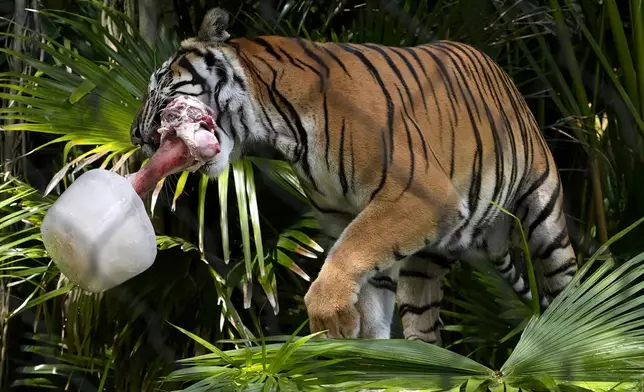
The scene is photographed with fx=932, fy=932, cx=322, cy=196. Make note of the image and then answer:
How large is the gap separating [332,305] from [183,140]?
14.0 inches

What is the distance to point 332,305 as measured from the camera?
1.45m

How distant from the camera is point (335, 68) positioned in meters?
1.63

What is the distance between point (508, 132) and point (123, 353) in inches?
41.9

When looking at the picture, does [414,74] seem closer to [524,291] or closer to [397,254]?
[397,254]

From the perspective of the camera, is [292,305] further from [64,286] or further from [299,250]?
[64,286]

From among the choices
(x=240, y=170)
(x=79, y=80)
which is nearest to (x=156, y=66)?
(x=79, y=80)

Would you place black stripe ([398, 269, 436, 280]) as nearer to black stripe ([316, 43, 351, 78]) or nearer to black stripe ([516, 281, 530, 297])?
black stripe ([516, 281, 530, 297])

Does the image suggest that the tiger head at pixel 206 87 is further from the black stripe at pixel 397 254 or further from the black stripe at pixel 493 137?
the black stripe at pixel 493 137

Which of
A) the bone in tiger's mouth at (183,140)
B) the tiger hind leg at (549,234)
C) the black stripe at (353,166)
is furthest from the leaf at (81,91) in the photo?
the tiger hind leg at (549,234)

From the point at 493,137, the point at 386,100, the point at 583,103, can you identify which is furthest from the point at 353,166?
the point at 583,103

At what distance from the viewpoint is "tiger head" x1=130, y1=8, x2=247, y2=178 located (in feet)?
5.18

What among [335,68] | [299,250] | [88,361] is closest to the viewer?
[335,68]

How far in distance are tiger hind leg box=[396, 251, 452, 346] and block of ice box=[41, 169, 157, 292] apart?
2.63ft

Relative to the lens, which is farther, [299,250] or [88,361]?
[88,361]
